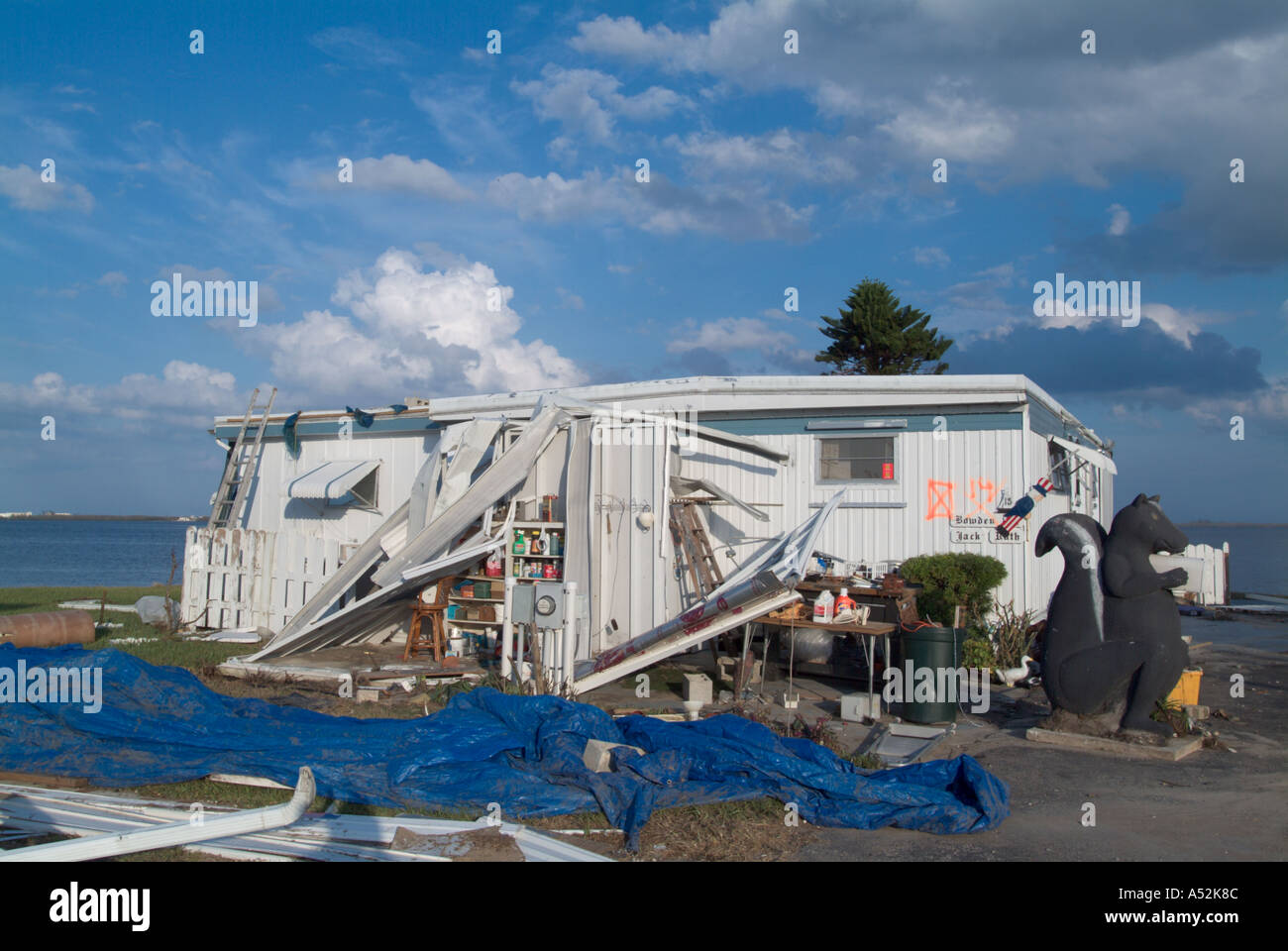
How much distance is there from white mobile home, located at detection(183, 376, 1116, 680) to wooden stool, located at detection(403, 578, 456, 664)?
0.42 meters

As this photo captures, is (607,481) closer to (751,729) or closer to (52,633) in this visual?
(751,729)

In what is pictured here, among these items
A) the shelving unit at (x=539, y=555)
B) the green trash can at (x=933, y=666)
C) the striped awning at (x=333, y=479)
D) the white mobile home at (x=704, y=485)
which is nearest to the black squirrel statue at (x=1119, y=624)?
the green trash can at (x=933, y=666)

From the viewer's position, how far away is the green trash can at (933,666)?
30.2 feet

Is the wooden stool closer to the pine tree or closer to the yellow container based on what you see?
the yellow container

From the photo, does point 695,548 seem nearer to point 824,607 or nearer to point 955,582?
point 824,607

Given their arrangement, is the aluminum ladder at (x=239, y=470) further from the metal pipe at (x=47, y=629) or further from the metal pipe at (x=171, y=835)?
the metal pipe at (x=171, y=835)

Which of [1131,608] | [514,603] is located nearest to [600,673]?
[514,603]

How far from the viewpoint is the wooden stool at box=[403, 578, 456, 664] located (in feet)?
39.2

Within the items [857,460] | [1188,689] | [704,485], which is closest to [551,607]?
[704,485]

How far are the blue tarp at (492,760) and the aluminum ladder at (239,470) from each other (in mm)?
9555

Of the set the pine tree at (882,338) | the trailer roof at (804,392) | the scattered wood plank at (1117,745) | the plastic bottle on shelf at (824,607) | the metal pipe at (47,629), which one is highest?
the pine tree at (882,338)

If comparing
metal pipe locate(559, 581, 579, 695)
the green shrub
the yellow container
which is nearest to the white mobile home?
the green shrub

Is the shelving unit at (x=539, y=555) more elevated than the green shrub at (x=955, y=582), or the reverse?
the shelving unit at (x=539, y=555)
